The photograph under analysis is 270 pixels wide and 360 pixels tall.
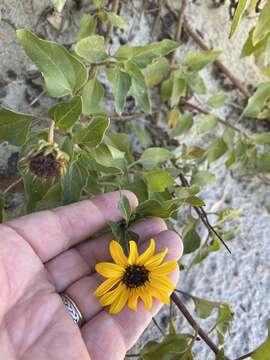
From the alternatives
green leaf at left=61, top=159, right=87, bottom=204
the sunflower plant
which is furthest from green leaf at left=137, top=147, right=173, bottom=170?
green leaf at left=61, top=159, right=87, bottom=204

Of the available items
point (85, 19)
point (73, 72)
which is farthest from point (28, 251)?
point (85, 19)

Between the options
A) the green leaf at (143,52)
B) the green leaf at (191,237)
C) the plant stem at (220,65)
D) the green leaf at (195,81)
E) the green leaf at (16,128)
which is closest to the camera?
the green leaf at (16,128)

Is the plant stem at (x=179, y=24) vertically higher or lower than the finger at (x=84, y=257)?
higher

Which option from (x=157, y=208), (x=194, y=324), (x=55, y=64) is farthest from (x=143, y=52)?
(x=194, y=324)

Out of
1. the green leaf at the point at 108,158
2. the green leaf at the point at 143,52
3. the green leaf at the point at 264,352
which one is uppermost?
the green leaf at the point at 143,52

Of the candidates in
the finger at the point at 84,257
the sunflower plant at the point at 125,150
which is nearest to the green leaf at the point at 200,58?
the sunflower plant at the point at 125,150

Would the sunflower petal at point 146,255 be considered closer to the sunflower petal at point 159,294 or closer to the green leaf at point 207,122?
the sunflower petal at point 159,294

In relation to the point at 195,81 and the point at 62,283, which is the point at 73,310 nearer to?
the point at 62,283
